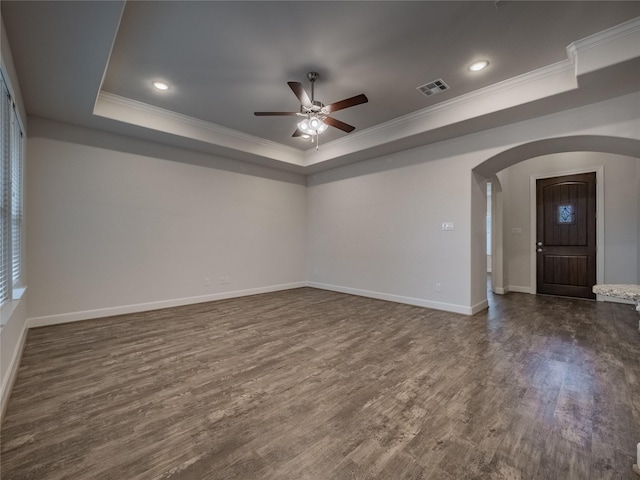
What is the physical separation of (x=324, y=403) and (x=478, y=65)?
12.5 feet

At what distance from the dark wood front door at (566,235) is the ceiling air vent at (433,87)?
4.21 m

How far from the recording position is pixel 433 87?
3.64 metres

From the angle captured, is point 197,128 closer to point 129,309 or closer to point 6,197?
point 6,197

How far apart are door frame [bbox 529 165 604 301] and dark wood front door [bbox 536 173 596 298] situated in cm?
7

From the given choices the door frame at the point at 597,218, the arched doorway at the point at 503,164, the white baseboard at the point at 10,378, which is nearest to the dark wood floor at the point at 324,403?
the white baseboard at the point at 10,378

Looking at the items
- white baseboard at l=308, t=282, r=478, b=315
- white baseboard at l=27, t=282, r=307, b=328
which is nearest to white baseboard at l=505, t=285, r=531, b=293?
white baseboard at l=308, t=282, r=478, b=315

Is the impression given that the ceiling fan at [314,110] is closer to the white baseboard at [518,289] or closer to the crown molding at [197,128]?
the crown molding at [197,128]

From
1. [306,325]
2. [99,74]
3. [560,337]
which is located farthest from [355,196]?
[99,74]

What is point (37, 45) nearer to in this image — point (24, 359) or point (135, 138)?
point (135, 138)

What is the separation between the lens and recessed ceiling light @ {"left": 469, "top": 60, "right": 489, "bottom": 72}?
3131mm

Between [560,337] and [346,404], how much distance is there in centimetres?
317

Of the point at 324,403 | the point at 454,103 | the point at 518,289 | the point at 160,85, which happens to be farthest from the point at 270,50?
the point at 518,289

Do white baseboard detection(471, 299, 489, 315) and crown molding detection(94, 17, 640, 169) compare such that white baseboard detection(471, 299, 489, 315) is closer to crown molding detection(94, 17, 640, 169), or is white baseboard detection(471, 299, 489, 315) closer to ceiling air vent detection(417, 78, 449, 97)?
crown molding detection(94, 17, 640, 169)

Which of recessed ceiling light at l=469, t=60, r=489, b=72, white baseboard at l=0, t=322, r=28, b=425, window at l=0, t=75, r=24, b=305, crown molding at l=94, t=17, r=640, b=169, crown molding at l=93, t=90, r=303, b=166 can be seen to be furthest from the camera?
crown molding at l=93, t=90, r=303, b=166
